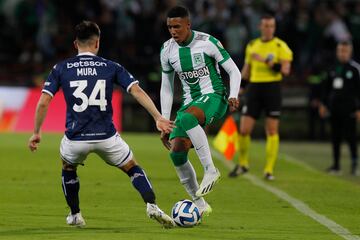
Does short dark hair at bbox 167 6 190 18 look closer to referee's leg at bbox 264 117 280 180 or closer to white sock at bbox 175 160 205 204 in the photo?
white sock at bbox 175 160 205 204

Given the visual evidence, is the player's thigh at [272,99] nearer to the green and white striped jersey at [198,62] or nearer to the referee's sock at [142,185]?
the green and white striped jersey at [198,62]

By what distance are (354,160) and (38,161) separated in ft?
17.7

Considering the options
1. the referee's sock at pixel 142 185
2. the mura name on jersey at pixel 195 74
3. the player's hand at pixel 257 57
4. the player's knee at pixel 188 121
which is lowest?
the referee's sock at pixel 142 185

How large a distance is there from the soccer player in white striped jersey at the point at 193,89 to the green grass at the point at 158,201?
652 mm

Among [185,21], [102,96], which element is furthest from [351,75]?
[102,96]

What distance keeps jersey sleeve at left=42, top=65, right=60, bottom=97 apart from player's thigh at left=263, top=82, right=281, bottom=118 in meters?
6.80

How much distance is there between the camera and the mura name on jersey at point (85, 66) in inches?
373

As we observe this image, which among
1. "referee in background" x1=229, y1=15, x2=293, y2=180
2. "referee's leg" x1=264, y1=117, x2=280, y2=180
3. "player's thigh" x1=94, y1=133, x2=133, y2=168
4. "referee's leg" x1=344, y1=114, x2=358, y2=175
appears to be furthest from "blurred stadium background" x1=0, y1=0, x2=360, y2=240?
"player's thigh" x1=94, y1=133, x2=133, y2=168

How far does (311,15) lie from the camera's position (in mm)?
26391

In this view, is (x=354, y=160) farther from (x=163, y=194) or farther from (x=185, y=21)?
(x=185, y=21)

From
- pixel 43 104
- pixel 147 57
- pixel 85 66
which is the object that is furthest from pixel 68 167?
pixel 147 57

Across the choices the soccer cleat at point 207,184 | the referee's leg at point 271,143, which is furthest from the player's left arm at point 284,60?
the soccer cleat at point 207,184

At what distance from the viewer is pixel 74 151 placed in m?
9.48

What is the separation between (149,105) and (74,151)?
0.79 metres
